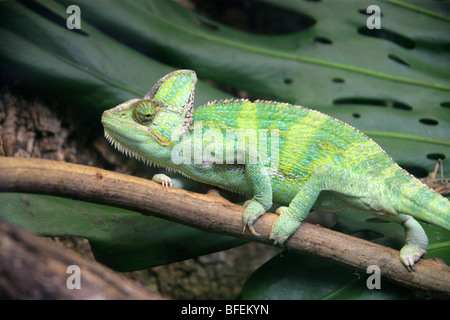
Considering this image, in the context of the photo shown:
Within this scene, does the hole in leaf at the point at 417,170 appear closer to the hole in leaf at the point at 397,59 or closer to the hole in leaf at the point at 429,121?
the hole in leaf at the point at 429,121

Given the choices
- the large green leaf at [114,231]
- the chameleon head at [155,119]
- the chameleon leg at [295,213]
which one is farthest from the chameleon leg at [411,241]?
the chameleon head at [155,119]

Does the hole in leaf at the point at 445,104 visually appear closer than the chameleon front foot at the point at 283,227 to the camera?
No

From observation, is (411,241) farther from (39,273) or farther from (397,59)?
(39,273)

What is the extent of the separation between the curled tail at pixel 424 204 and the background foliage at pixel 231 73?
0.34 meters

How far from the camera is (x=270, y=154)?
2.05m

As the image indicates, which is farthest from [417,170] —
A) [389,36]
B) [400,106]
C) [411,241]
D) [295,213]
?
[295,213]

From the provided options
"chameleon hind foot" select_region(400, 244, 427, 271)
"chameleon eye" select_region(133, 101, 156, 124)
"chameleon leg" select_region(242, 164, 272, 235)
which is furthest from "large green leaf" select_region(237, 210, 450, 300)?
"chameleon eye" select_region(133, 101, 156, 124)

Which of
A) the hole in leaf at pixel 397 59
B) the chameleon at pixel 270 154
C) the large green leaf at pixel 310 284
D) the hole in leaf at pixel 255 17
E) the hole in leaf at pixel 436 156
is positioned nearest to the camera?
the chameleon at pixel 270 154

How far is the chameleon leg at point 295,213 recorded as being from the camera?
1833mm

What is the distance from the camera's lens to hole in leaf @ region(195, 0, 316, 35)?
3.54 metres

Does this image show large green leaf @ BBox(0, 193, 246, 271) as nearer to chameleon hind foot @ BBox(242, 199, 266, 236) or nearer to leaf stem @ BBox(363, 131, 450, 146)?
chameleon hind foot @ BBox(242, 199, 266, 236)

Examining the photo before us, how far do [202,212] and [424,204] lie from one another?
39.6 inches

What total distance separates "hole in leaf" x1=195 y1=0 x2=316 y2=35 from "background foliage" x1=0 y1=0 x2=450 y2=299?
0.65 metres
